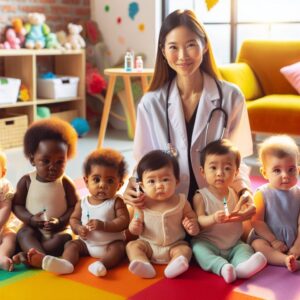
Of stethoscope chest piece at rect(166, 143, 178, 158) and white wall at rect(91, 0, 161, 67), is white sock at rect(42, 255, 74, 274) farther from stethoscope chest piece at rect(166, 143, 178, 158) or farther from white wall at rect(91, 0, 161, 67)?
white wall at rect(91, 0, 161, 67)

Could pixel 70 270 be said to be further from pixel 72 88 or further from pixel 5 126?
pixel 72 88

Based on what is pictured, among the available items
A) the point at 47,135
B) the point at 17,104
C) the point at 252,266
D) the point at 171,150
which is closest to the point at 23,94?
the point at 17,104

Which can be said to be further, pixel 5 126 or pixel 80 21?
pixel 80 21

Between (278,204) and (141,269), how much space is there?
528 mm

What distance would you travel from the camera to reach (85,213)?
1889 millimetres

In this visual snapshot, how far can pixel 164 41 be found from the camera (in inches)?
78.2

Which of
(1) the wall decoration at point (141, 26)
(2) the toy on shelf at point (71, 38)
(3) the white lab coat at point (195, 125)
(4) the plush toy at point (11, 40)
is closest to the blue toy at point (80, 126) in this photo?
(2) the toy on shelf at point (71, 38)

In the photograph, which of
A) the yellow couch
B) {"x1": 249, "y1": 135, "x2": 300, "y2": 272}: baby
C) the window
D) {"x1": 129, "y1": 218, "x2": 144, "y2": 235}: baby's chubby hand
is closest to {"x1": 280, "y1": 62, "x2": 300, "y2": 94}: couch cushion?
the yellow couch

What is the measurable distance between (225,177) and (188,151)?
20 cm

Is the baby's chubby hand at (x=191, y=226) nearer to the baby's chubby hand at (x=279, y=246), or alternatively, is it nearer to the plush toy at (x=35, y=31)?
the baby's chubby hand at (x=279, y=246)

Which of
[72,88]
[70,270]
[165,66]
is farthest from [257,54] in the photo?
[70,270]

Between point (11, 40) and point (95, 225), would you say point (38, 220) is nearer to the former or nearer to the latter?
point (95, 225)

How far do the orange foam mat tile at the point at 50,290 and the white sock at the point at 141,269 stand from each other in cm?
11

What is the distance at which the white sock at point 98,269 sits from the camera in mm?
1731
